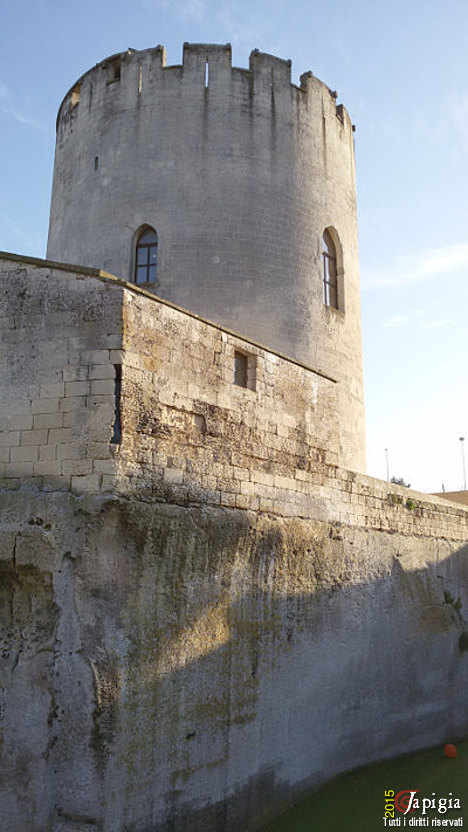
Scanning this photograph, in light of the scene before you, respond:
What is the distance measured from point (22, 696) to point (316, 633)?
3.21 m

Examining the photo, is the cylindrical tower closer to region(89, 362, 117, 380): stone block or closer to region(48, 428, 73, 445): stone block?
region(89, 362, 117, 380): stone block

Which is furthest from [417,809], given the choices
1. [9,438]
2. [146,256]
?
[146,256]

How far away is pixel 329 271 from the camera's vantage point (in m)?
11.0

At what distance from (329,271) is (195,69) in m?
3.71

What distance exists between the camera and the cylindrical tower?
9766 mm

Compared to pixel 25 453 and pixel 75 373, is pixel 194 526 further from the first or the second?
pixel 75 373

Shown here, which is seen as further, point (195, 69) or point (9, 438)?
point (195, 69)

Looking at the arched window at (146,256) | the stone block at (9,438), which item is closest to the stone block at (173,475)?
the stone block at (9,438)

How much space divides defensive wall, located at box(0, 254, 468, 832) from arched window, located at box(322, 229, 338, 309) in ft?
12.5

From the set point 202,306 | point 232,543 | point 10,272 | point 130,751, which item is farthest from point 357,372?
point 130,751

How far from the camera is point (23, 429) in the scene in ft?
17.6

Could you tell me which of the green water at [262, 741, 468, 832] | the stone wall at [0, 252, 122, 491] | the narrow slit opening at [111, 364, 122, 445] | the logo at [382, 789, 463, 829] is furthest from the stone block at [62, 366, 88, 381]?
the logo at [382, 789, 463, 829]

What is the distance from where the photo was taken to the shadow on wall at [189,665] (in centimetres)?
482

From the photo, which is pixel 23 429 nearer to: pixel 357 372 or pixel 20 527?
pixel 20 527
